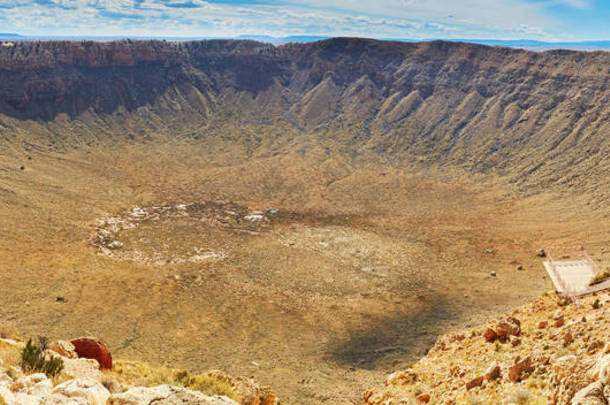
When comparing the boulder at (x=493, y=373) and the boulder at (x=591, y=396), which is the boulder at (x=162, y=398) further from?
→ the boulder at (x=591, y=396)

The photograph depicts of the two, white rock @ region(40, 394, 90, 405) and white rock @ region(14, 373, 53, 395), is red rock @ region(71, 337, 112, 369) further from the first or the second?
white rock @ region(40, 394, 90, 405)

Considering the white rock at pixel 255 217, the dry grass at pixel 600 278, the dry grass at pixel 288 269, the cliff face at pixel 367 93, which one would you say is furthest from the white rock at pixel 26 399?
the cliff face at pixel 367 93

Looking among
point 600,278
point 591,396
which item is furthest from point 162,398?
point 600,278

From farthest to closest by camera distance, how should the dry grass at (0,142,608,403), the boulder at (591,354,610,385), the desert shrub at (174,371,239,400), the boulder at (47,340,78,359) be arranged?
the dry grass at (0,142,608,403)
the boulder at (47,340,78,359)
the desert shrub at (174,371,239,400)
the boulder at (591,354,610,385)

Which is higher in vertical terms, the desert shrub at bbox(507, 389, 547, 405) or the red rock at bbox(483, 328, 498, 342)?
the desert shrub at bbox(507, 389, 547, 405)

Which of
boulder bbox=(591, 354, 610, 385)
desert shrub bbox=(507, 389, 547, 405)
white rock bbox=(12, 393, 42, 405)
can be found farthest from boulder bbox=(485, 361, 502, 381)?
white rock bbox=(12, 393, 42, 405)

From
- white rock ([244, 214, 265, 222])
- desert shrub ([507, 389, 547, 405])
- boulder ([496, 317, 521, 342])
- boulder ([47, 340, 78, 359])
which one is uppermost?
desert shrub ([507, 389, 547, 405])

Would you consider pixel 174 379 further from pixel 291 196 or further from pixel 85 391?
pixel 291 196
